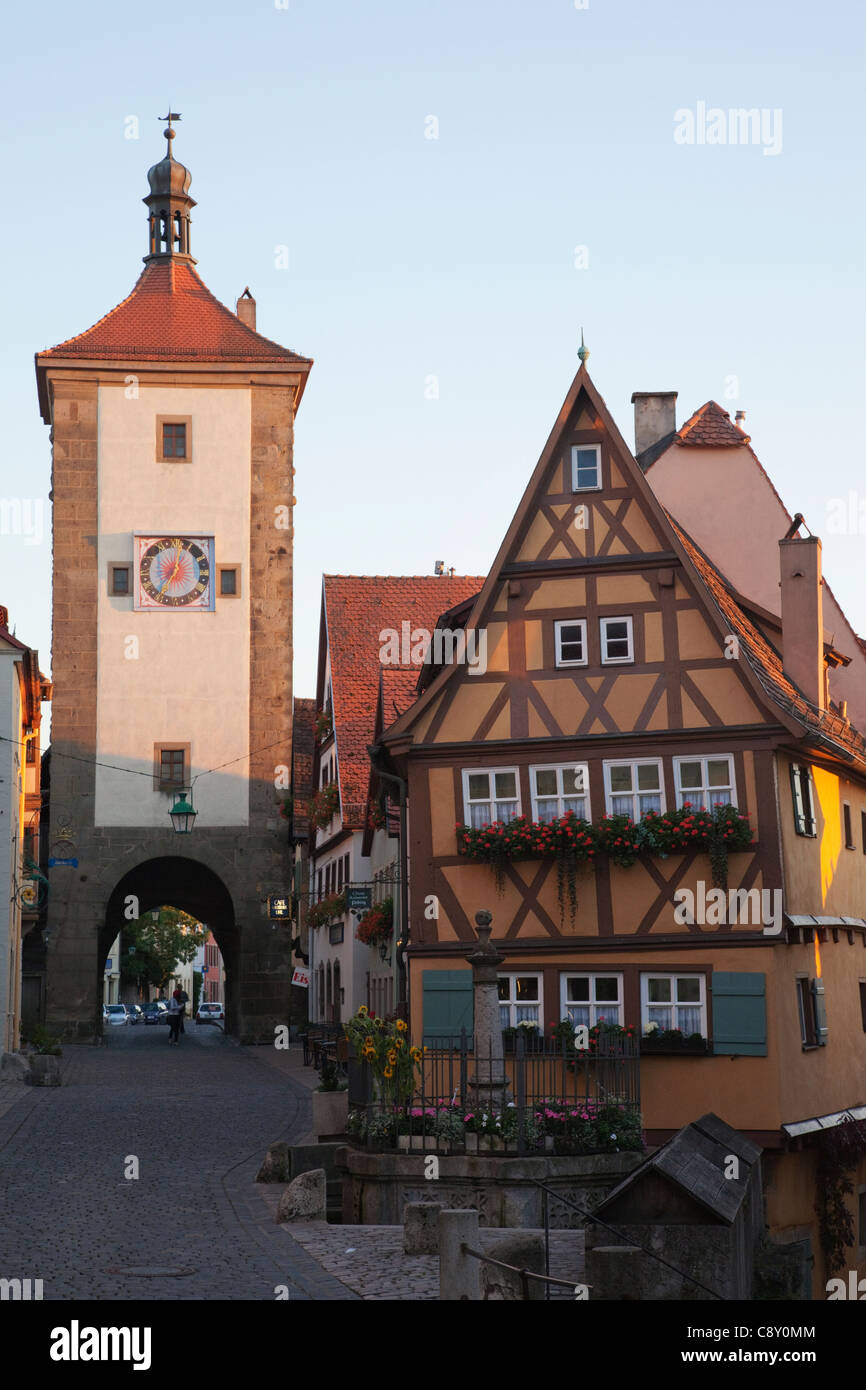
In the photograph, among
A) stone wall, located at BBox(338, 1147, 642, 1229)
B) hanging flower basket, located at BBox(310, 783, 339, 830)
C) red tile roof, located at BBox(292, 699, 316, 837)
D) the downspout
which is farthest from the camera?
red tile roof, located at BBox(292, 699, 316, 837)

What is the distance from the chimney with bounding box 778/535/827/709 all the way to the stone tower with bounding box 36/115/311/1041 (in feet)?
74.5

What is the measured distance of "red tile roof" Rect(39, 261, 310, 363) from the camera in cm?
4712

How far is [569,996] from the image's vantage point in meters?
22.4

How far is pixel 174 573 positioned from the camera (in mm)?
46219

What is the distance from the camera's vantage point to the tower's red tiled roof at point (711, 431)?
29.9 meters

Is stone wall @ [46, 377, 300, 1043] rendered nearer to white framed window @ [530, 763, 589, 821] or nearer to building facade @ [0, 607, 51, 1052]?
building facade @ [0, 607, 51, 1052]

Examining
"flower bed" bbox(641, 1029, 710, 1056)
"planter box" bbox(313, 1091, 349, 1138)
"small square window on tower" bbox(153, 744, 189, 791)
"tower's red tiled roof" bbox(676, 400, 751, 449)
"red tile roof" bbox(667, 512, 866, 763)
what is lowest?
"planter box" bbox(313, 1091, 349, 1138)

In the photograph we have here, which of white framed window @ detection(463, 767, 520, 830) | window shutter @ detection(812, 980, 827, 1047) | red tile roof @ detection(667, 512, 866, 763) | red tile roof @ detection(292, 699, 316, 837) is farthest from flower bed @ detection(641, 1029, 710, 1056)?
red tile roof @ detection(292, 699, 316, 837)

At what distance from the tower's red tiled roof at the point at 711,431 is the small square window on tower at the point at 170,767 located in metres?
19.5

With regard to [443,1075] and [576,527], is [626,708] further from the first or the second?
[443,1075]

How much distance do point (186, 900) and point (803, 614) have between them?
36347mm

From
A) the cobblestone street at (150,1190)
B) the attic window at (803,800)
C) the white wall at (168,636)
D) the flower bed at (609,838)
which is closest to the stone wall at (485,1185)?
the cobblestone street at (150,1190)
